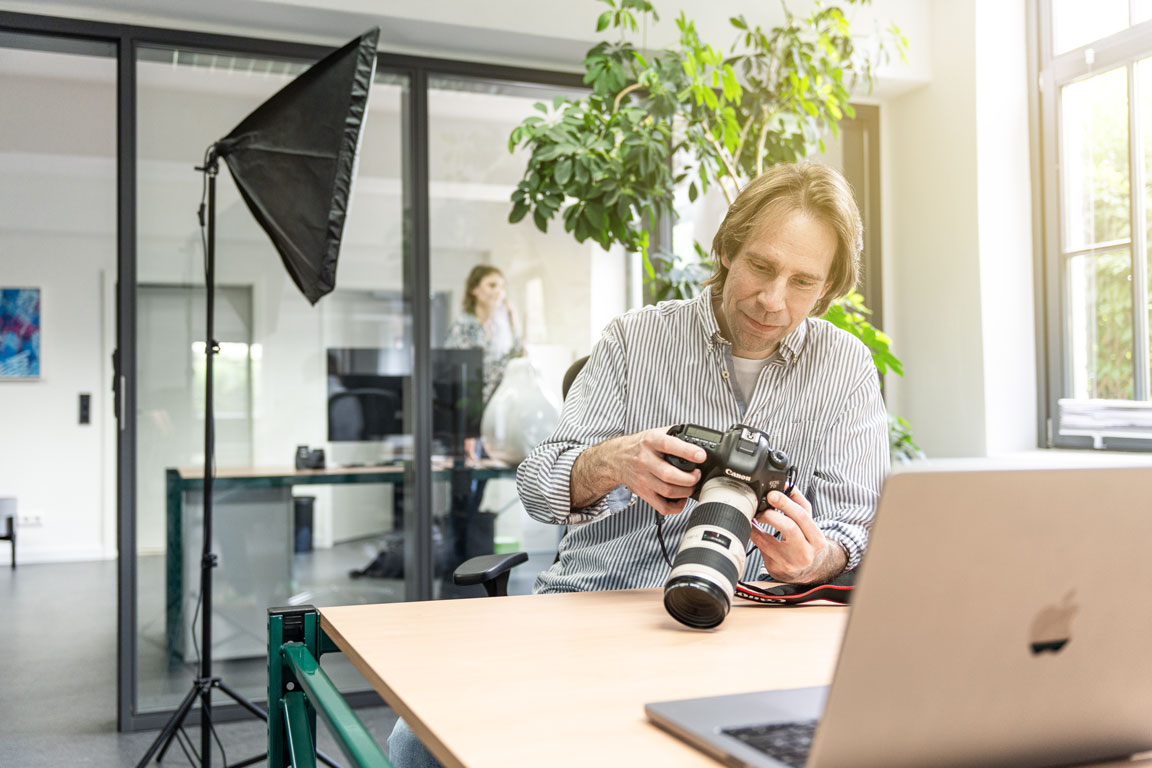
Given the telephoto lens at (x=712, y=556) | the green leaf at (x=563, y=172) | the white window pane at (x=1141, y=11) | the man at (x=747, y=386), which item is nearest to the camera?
the telephoto lens at (x=712, y=556)

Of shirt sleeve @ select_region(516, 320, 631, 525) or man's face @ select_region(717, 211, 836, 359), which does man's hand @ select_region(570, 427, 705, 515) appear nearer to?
shirt sleeve @ select_region(516, 320, 631, 525)

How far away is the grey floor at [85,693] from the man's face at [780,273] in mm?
1908

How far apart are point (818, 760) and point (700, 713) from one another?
0.18 meters

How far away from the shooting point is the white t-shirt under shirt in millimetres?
1640

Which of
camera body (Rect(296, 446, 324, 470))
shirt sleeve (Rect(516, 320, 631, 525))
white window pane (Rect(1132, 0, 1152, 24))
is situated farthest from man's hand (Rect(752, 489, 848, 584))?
white window pane (Rect(1132, 0, 1152, 24))

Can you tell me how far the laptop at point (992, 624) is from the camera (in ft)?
1.70

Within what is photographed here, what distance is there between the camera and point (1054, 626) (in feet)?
1.87

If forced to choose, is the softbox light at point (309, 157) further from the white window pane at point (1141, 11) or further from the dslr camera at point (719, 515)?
the white window pane at point (1141, 11)

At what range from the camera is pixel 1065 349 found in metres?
3.41

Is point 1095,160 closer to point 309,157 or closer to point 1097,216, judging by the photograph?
point 1097,216

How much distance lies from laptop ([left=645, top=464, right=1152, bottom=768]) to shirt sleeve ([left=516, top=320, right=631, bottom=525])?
0.80m

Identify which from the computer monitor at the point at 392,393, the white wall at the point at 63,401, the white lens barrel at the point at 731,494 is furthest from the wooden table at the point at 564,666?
the white wall at the point at 63,401

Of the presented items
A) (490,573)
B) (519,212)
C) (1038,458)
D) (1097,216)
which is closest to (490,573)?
(490,573)

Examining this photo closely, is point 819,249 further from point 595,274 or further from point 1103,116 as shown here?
point 1103,116
